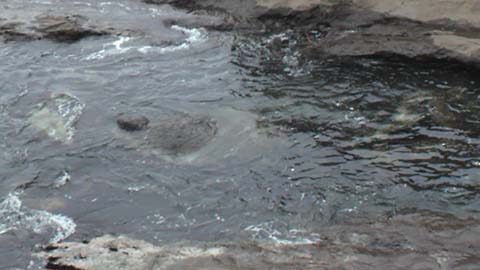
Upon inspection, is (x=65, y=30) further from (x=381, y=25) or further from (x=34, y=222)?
(x=34, y=222)

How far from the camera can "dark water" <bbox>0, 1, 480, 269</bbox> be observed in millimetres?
7820

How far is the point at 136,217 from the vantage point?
795 centimetres

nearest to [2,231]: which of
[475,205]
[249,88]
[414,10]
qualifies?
A: [249,88]

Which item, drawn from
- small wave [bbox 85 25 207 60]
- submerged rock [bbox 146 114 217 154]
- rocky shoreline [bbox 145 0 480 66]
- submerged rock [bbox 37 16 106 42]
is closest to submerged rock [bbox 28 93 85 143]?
submerged rock [bbox 146 114 217 154]

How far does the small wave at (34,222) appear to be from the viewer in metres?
7.64

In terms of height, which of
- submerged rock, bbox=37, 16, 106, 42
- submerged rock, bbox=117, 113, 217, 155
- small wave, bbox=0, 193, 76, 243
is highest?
submerged rock, bbox=37, 16, 106, 42

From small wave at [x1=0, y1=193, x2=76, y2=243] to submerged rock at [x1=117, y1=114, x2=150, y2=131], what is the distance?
2305 mm

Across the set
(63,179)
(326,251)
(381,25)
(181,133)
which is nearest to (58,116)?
(63,179)

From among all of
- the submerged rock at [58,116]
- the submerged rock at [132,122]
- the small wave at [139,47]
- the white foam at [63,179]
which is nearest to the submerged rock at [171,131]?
the submerged rock at [132,122]

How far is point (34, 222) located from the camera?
782 cm

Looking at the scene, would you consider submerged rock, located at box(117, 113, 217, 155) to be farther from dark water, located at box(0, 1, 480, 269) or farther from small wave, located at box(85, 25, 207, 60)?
small wave, located at box(85, 25, 207, 60)

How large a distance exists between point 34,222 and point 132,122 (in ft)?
8.69

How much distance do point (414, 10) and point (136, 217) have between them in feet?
23.8

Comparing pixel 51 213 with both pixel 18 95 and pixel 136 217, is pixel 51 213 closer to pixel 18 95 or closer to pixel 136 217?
pixel 136 217
